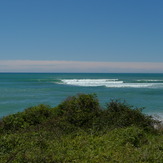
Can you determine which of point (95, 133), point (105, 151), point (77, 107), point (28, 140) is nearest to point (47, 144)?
point (28, 140)

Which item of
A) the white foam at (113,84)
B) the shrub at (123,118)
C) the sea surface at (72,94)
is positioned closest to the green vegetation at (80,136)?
the shrub at (123,118)

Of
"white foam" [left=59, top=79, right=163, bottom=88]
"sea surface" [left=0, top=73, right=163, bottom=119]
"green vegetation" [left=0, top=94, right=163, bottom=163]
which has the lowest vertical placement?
"sea surface" [left=0, top=73, right=163, bottom=119]

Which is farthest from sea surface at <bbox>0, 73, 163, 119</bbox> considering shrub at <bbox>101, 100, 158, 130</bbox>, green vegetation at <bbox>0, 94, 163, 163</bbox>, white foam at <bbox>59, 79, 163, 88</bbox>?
green vegetation at <bbox>0, 94, 163, 163</bbox>

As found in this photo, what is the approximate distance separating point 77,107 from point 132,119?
2.80 metres

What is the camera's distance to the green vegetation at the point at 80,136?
7328 mm

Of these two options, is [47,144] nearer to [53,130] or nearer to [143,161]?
[53,130]

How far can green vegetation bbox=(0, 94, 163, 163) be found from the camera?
24.0 ft

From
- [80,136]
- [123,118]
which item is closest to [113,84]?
[123,118]

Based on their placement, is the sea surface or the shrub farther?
the sea surface

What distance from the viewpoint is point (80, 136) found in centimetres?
980

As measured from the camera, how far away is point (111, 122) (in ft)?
38.7

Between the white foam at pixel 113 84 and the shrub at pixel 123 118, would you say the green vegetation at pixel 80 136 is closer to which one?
the shrub at pixel 123 118

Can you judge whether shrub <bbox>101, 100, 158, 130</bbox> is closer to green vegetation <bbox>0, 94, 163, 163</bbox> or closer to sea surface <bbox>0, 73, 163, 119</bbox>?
green vegetation <bbox>0, 94, 163, 163</bbox>

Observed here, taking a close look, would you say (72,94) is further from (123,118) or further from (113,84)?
(113,84)
